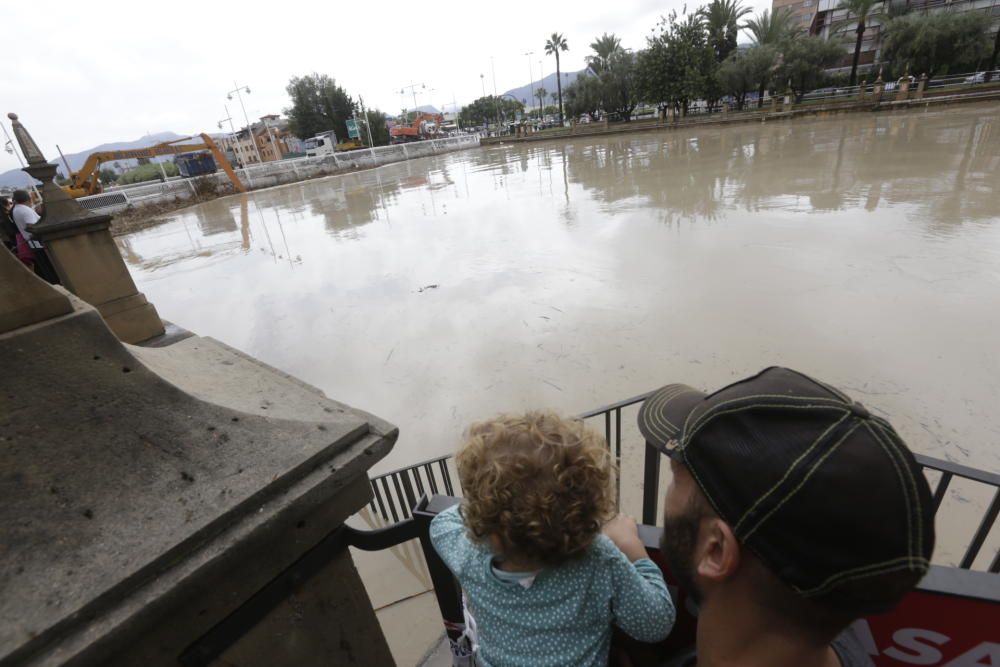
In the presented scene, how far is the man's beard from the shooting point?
0.95 metres

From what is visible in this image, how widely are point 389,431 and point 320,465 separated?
0.21m

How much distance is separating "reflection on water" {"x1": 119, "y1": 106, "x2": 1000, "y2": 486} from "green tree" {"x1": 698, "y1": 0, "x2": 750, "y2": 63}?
3493cm

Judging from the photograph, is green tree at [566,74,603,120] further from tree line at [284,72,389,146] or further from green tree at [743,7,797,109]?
tree line at [284,72,389,146]

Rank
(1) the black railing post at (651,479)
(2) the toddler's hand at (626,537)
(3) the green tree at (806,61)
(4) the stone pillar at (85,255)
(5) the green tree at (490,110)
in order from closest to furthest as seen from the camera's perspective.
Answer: (2) the toddler's hand at (626,537), (1) the black railing post at (651,479), (4) the stone pillar at (85,255), (3) the green tree at (806,61), (5) the green tree at (490,110)

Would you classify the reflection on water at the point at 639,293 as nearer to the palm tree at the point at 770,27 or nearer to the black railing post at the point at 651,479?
the black railing post at the point at 651,479

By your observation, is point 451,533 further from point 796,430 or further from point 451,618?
point 796,430

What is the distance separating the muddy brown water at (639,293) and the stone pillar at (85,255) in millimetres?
1622

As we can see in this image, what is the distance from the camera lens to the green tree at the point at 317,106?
57031 mm

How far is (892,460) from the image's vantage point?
0.76 metres

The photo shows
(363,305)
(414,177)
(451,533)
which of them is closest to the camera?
(451,533)

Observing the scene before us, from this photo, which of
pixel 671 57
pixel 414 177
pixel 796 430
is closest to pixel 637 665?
pixel 796 430

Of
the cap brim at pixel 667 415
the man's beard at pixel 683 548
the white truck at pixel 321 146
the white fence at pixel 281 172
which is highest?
the white truck at pixel 321 146

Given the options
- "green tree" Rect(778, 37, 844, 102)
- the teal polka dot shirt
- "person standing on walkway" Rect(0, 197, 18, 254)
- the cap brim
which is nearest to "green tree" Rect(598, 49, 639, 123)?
"green tree" Rect(778, 37, 844, 102)

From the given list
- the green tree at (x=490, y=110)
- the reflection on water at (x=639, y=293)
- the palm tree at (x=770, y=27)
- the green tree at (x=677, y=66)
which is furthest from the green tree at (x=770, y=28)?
the green tree at (x=490, y=110)
